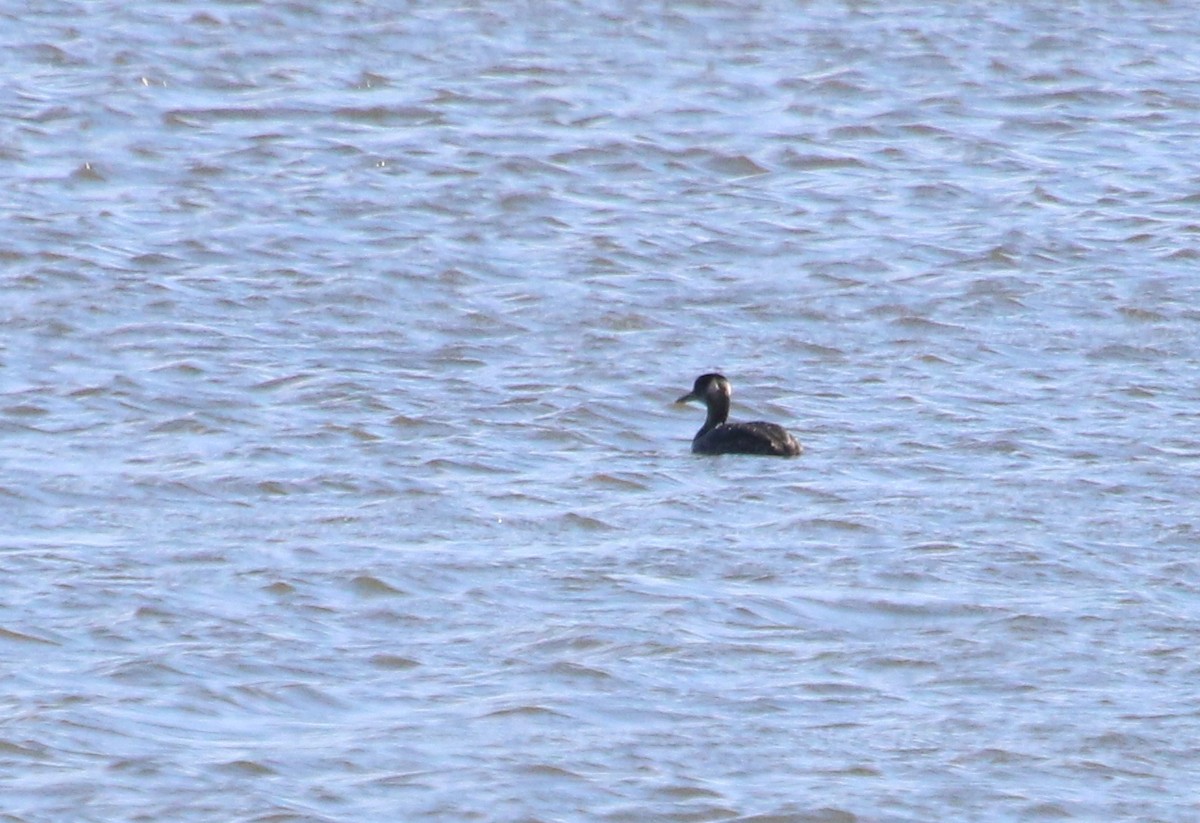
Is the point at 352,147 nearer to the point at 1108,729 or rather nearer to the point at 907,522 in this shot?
the point at 907,522

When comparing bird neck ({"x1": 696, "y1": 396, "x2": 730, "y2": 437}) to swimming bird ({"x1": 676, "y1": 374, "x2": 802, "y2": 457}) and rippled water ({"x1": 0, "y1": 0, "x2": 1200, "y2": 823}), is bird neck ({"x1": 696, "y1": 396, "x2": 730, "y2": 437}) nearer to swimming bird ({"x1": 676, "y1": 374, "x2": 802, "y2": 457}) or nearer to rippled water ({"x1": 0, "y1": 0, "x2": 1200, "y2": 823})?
swimming bird ({"x1": 676, "y1": 374, "x2": 802, "y2": 457})

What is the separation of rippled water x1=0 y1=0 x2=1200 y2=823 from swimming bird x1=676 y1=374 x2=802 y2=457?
0.42ft

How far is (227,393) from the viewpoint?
11.7 meters

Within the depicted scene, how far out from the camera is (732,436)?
11281 millimetres

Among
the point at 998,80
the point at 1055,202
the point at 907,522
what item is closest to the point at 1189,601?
the point at 907,522

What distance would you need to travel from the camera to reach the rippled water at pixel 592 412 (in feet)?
24.4

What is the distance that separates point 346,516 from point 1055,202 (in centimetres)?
796

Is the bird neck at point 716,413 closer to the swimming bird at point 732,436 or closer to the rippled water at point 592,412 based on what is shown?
the swimming bird at point 732,436

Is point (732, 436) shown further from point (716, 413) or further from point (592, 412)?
point (592, 412)

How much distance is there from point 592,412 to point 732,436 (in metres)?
0.81

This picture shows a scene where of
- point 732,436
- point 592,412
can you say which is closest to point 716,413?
point 732,436

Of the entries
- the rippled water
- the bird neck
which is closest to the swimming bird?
the bird neck

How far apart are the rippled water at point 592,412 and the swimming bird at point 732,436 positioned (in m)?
0.13

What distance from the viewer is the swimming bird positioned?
443 inches
